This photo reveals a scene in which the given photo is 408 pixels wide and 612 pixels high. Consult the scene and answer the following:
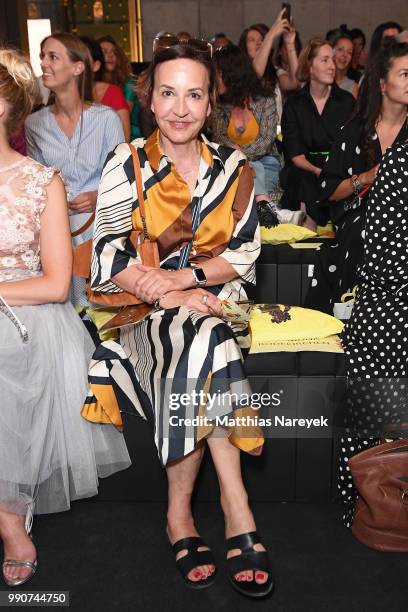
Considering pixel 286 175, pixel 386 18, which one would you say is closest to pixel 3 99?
pixel 286 175

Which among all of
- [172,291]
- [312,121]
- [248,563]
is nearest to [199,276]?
[172,291]

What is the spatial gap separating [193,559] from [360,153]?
1.96 meters

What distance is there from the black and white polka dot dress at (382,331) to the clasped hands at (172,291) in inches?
18.4

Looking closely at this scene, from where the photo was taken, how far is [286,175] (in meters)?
4.78

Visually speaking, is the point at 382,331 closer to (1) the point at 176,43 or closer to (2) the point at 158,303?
(2) the point at 158,303

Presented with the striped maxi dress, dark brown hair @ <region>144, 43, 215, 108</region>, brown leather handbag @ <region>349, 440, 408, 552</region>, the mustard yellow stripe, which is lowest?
brown leather handbag @ <region>349, 440, 408, 552</region>

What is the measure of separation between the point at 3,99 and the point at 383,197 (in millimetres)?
1154

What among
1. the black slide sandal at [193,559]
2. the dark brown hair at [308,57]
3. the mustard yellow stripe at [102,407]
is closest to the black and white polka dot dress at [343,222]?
the mustard yellow stripe at [102,407]

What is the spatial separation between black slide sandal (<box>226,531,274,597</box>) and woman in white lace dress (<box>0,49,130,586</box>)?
467 millimetres

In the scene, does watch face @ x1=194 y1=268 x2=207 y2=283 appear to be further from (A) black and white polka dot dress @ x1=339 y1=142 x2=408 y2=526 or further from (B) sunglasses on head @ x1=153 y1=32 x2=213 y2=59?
(B) sunglasses on head @ x1=153 y1=32 x2=213 y2=59

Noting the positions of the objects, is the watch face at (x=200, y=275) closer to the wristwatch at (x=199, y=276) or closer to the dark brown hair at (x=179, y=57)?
the wristwatch at (x=199, y=276)

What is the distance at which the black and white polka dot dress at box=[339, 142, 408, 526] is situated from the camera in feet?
7.39

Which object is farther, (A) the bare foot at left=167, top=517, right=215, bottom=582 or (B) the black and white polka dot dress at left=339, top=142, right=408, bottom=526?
(B) the black and white polka dot dress at left=339, top=142, right=408, bottom=526

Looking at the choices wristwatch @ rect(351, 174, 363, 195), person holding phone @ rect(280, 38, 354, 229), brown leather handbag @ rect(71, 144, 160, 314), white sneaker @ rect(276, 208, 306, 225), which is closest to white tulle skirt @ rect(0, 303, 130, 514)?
brown leather handbag @ rect(71, 144, 160, 314)
